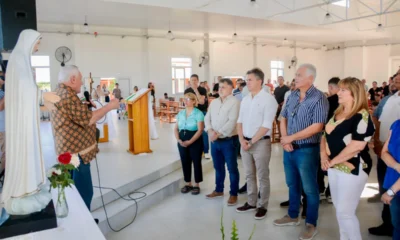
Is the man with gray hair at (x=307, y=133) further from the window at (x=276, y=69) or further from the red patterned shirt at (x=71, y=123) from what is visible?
the window at (x=276, y=69)

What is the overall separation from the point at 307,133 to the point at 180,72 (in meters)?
12.2

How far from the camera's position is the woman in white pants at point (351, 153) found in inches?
91.9

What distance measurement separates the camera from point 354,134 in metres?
2.35

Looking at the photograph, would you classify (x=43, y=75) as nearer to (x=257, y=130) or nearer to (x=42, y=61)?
(x=42, y=61)

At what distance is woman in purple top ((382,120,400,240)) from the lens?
2196 millimetres

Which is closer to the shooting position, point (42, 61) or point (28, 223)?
point (28, 223)

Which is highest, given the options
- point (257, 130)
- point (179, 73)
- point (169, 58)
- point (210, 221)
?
point (169, 58)

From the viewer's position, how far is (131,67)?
41.8 ft

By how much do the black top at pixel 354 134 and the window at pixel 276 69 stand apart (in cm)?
1622

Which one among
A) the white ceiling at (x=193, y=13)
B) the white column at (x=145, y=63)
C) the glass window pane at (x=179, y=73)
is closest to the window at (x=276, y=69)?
the white ceiling at (x=193, y=13)

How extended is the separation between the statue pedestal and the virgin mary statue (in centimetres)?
6

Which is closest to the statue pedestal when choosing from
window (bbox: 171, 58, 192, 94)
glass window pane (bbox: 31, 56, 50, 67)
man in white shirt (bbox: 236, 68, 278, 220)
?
man in white shirt (bbox: 236, 68, 278, 220)

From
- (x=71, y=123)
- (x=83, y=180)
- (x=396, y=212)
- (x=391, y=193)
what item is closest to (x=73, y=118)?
(x=71, y=123)

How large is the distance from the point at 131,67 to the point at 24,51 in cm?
1135
